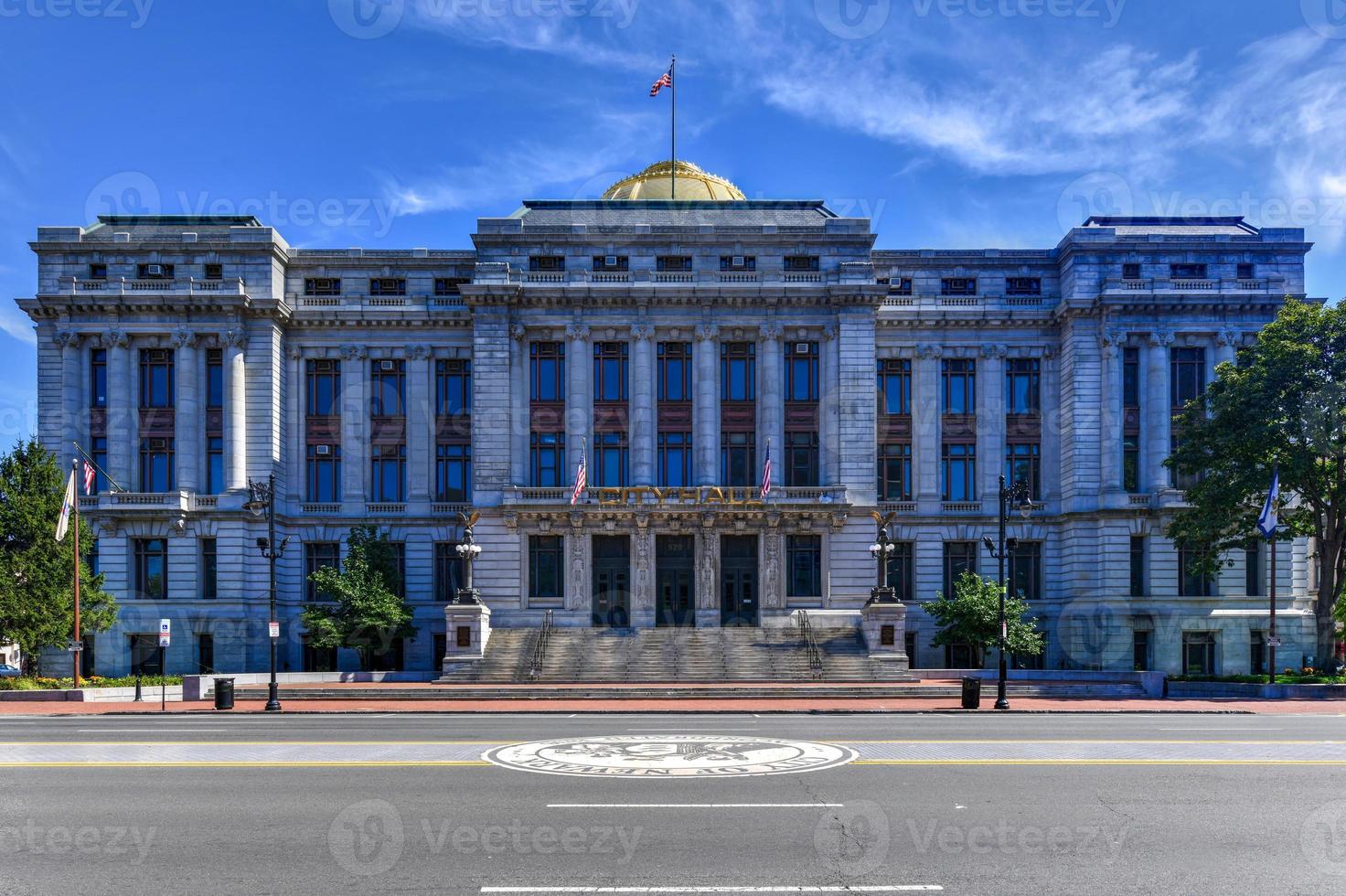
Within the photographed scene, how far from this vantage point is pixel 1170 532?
44938 mm

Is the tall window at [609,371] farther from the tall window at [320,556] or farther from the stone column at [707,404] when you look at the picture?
the tall window at [320,556]

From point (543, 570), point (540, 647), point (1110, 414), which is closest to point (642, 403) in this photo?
point (543, 570)

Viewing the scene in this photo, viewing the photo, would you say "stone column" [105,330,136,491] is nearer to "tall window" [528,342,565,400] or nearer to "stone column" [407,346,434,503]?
"stone column" [407,346,434,503]

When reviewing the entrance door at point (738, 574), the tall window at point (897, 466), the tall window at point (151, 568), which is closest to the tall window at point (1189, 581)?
the tall window at point (897, 466)

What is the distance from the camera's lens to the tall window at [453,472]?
5269 centimetres

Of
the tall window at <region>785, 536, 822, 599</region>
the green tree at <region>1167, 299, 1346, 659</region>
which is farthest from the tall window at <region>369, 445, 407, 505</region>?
the green tree at <region>1167, 299, 1346, 659</region>

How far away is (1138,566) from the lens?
4981cm

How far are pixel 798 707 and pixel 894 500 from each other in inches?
923

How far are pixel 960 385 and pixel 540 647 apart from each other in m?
25.8

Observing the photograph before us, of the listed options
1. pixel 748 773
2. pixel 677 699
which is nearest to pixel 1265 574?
pixel 677 699

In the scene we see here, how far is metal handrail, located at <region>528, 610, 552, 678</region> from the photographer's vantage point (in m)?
42.4

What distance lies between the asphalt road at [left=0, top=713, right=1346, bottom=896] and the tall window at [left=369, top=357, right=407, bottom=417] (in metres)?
31.3

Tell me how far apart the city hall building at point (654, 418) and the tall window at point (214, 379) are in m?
0.14

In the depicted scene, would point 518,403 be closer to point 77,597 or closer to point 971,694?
point 77,597
